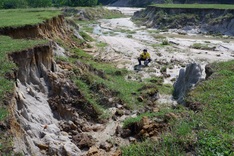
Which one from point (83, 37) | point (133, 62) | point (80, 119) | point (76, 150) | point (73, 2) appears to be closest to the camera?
point (76, 150)

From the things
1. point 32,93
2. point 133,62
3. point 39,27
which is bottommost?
point 133,62

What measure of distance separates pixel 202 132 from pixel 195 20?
47348 millimetres

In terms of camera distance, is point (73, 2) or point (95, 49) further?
point (73, 2)

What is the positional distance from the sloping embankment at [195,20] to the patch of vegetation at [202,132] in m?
36.7

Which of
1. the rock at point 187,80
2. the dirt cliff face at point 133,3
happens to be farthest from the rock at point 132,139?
the dirt cliff face at point 133,3

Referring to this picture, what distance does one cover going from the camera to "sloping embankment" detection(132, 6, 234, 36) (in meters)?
47.6

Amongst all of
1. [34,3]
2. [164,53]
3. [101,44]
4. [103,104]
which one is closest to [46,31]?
[103,104]

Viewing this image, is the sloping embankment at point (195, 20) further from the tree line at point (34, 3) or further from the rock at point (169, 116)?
the rock at point (169, 116)

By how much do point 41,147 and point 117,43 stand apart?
28.7m

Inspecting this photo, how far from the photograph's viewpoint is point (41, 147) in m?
11.3

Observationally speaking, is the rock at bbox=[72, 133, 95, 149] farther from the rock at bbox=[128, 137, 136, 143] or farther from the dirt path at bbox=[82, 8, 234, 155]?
the dirt path at bbox=[82, 8, 234, 155]

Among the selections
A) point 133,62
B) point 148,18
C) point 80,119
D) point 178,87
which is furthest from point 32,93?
point 148,18

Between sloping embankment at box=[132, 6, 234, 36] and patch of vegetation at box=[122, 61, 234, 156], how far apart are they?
3670 centimetres

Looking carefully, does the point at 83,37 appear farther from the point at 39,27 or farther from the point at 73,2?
the point at 73,2
